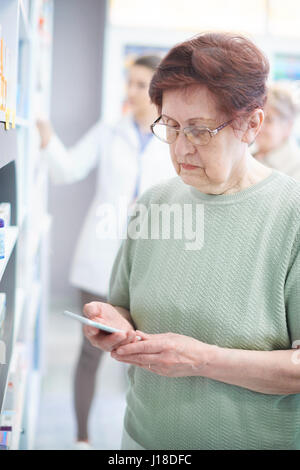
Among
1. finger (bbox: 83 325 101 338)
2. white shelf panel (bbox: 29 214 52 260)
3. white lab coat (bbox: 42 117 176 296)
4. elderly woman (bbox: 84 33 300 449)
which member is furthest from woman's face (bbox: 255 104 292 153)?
finger (bbox: 83 325 101 338)

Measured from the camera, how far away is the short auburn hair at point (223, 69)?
Result: 106 cm

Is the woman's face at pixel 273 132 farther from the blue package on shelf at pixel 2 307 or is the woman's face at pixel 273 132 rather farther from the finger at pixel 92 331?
the finger at pixel 92 331

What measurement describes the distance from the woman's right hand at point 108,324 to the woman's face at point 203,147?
0.34 metres

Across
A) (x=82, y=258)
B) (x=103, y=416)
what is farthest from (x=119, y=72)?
(x=103, y=416)

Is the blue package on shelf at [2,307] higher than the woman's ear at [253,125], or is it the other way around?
the woman's ear at [253,125]

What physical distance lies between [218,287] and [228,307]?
5 cm

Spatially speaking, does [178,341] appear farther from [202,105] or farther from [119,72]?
[119,72]

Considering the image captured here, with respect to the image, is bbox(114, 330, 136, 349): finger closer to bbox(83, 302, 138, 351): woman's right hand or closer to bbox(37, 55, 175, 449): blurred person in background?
bbox(83, 302, 138, 351): woman's right hand

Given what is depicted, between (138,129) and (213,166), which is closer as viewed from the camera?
(213,166)

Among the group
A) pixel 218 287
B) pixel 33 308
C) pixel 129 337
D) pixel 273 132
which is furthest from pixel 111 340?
pixel 273 132

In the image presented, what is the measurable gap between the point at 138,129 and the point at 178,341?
168 centimetres

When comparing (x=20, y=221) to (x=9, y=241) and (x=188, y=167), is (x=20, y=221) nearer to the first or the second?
(x=9, y=241)

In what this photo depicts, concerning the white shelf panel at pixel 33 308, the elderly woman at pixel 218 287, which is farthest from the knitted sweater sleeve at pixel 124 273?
the white shelf panel at pixel 33 308

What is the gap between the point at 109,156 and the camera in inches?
101
